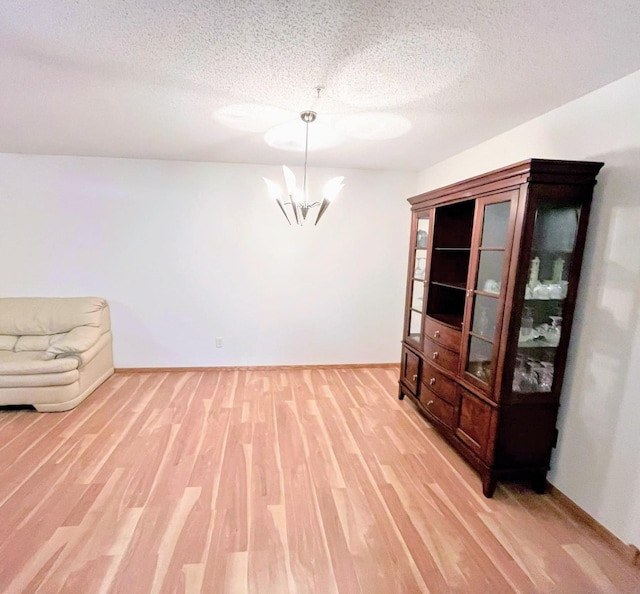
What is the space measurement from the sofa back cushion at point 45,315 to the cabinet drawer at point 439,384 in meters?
3.31

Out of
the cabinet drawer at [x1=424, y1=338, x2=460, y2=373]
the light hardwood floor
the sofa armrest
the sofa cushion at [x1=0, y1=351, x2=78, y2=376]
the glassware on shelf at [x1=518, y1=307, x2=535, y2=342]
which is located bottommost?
the light hardwood floor

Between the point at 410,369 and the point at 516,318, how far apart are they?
1403 millimetres

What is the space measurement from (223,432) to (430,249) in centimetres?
229

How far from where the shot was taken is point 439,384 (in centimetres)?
264

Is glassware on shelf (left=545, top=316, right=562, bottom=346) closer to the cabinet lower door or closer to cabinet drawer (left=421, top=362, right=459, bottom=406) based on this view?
the cabinet lower door

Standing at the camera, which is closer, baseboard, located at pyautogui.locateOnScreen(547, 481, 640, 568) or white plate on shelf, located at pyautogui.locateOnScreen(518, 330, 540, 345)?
baseboard, located at pyautogui.locateOnScreen(547, 481, 640, 568)

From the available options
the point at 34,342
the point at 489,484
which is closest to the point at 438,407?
the point at 489,484

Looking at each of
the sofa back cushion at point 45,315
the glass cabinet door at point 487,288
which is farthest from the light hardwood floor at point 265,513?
the sofa back cushion at point 45,315

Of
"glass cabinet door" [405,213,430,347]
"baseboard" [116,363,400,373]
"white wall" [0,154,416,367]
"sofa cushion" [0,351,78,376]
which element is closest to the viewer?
"sofa cushion" [0,351,78,376]

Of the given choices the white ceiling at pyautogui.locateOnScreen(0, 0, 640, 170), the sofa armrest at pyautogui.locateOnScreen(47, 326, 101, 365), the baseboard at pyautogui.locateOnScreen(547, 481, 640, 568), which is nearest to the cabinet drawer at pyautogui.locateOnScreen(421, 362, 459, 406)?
the baseboard at pyautogui.locateOnScreen(547, 481, 640, 568)

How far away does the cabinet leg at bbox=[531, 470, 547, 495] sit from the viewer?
2.12 meters

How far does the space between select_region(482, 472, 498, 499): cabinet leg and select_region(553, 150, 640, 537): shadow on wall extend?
1.45ft

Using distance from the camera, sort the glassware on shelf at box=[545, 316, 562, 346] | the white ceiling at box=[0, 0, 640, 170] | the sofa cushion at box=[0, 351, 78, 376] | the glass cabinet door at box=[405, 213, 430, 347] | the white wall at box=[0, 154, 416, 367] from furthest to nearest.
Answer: the white wall at box=[0, 154, 416, 367] → the glass cabinet door at box=[405, 213, 430, 347] → the sofa cushion at box=[0, 351, 78, 376] → the glassware on shelf at box=[545, 316, 562, 346] → the white ceiling at box=[0, 0, 640, 170]

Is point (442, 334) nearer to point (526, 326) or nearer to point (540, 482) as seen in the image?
point (526, 326)
